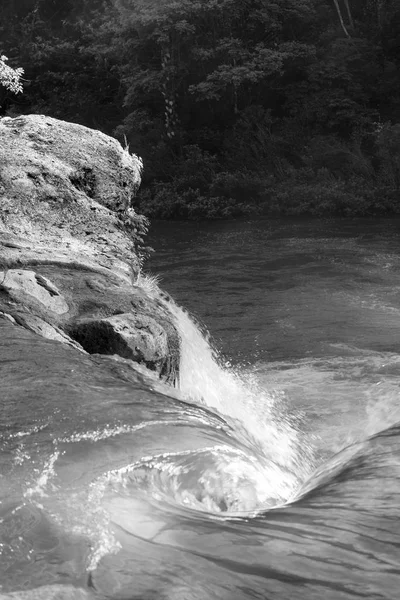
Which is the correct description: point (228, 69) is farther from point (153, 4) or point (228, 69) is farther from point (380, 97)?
point (380, 97)

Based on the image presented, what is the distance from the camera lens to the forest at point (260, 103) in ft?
66.1

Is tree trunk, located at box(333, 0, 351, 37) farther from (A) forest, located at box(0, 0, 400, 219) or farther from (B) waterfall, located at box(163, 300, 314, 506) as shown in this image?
(B) waterfall, located at box(163, 300, 314, 506)

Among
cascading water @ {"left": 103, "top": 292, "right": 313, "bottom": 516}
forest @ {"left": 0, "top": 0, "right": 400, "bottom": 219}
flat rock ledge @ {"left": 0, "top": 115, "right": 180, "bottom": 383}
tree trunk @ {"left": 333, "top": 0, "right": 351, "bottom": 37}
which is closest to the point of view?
cascading water @ {"left": 103, "top": 292, "right": 313, "bottom": 516}

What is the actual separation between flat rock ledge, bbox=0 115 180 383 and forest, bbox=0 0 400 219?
1186 cm

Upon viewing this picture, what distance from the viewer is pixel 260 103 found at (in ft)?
74.3

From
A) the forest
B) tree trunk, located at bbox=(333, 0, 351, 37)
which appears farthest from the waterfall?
tree trunk, located at bbox=(333, 0, 351, 37)

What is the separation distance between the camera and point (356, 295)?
10.8 m

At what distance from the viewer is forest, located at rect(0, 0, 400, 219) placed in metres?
20.1

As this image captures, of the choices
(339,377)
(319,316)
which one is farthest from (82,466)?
(319,316)

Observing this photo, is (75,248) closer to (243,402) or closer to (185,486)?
(243,402)

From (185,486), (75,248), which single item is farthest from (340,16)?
(185,486)

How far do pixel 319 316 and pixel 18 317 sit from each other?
5.49 m

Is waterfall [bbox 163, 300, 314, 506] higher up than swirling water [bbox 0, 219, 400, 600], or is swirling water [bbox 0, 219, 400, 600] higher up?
swirling water [bbox 0, 219, 400, 600]

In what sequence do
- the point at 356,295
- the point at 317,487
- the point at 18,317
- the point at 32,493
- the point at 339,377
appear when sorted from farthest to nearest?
the point at 356,295 < the point at 339,377 < the point at 18,317 < the point at 317,487 < the point at 32,493
